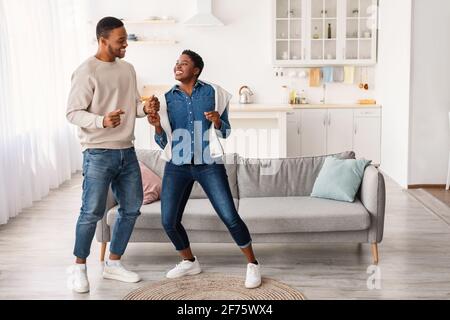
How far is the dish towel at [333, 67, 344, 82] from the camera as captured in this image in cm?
869

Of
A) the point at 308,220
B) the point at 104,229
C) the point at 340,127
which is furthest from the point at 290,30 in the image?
Result: the point at 104,229

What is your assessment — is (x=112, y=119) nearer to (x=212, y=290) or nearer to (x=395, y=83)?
(x=212, y=290)

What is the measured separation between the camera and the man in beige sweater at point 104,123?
3404mm

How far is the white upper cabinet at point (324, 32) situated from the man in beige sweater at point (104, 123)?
16.9 ft

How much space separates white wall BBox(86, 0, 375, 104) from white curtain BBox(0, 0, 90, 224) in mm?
933

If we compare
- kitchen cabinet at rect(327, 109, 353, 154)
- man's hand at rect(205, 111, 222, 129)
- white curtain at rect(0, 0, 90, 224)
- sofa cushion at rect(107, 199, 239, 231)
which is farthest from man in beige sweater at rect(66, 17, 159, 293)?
kitchen cabinet at rect(327, 109, 353, 154)

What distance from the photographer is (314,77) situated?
8.70 meters

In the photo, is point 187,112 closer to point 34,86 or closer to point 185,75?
point 185,75

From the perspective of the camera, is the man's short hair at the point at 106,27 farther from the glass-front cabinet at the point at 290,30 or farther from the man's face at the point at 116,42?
the glass-front cabinet at the point at 290,30

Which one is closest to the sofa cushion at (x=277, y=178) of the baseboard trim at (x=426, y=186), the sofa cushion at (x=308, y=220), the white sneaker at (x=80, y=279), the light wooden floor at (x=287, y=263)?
the light wooden floor at (x=287, y=263)

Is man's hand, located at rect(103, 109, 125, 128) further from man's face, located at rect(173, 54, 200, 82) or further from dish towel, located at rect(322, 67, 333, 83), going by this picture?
dish towel, located at rect(322, 67, 333, 83)

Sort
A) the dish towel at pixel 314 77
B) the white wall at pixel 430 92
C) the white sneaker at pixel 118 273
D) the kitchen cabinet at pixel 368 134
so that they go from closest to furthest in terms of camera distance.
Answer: the white sneaker at pixel 118 273, the white wall at pixel 430 92, the kitchen cabinet at pixel 368 134, the dish towel at pixel 314 77

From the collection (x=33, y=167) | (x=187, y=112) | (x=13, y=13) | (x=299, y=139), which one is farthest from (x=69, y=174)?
(x=187, y=112)

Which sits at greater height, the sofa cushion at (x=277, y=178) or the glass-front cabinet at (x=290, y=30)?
the glass-front cabinet at (x=290, y=30)
